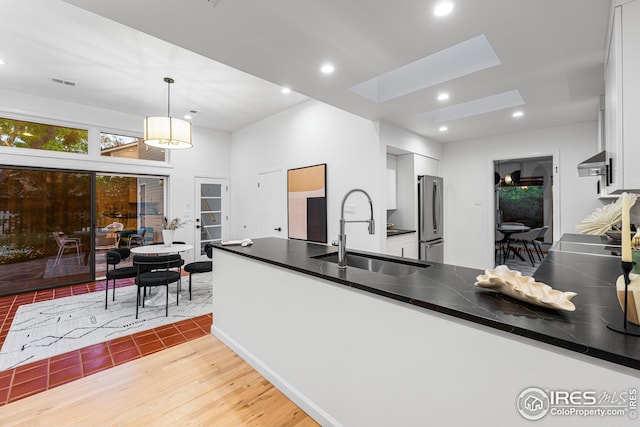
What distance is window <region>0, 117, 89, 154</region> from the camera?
13.6ft

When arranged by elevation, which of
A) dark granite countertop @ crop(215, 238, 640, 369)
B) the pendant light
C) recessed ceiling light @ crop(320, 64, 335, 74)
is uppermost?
recessed ceiling light @ crop(320, 64, 335, 74)

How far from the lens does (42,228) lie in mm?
4434

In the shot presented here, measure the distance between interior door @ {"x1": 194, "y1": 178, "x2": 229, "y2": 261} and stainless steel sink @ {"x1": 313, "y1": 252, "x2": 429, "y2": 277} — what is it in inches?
175

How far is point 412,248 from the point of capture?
175 inches

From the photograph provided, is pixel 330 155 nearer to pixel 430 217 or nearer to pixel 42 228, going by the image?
pixel 430 217

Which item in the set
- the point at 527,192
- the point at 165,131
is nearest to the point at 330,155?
the point at 165,131

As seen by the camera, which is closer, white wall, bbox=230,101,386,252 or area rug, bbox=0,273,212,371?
area rug, bbox=0,273,212,371

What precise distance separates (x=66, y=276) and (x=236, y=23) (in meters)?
5.14

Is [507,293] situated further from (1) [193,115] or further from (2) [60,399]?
(1) [193,115]

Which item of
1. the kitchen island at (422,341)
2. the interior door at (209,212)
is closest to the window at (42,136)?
the interior door at (209,212)

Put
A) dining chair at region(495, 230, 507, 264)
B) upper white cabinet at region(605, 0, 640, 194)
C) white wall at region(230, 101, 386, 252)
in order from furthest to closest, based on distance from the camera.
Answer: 1. dining chair at region(495, 230, 507, 264)
2. white wall at region(230, 101, 386, 252)
3. upper white cabinet at region(605, 0, 640, 194)

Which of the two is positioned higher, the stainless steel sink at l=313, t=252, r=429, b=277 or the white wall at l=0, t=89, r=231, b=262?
the white wall at l=0, t=89, r=231, b=262

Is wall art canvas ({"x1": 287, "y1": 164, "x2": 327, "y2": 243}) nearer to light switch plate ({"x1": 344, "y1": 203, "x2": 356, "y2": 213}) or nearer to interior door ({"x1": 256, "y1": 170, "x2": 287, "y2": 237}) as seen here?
interior door ({"x1": 256, "y1": 170, "x2": 287, "y2": 237})

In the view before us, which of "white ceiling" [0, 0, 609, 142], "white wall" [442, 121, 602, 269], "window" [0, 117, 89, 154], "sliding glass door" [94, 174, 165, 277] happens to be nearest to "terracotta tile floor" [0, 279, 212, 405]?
"sliding glass door" [94, 174, 165, 277]
